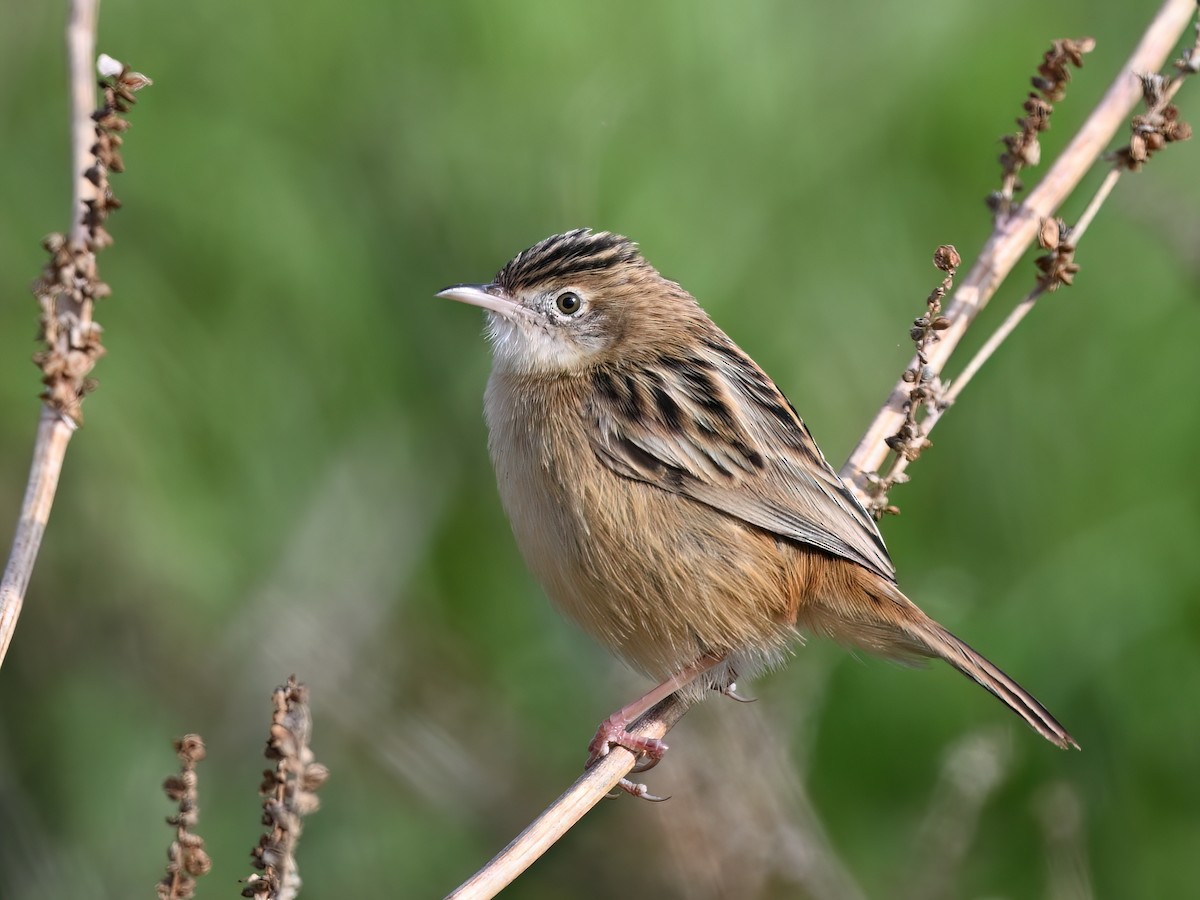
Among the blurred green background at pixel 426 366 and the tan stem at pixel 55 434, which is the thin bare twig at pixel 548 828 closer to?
the tan stem at pixel 55 434

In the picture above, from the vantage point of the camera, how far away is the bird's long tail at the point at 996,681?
4027 millimetres

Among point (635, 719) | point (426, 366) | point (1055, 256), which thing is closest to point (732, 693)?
point (635, 719)

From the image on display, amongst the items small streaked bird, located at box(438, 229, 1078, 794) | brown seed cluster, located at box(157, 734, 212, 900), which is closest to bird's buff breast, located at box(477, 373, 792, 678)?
small streaked bird, located at box(438, 229, 1078, 794)

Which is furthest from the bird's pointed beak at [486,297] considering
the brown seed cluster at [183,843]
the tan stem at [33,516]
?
the brown seed cluster at [183,843]

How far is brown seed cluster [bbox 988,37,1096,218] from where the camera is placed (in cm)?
397

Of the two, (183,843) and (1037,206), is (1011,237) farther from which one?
(183,843)

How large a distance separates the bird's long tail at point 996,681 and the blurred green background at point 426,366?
149cm

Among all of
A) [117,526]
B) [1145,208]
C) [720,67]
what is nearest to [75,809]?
[117,526]

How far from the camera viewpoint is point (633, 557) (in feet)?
14.1

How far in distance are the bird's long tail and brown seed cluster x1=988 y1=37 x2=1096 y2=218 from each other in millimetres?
1278

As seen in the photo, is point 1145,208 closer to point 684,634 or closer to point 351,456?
point 684,634

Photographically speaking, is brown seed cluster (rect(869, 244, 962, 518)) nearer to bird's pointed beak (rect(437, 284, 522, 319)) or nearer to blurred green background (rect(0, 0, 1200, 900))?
bird's pointed beak (rect(437, 284, 522, 319))

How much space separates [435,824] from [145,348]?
7.48ft

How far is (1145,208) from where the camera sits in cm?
552
